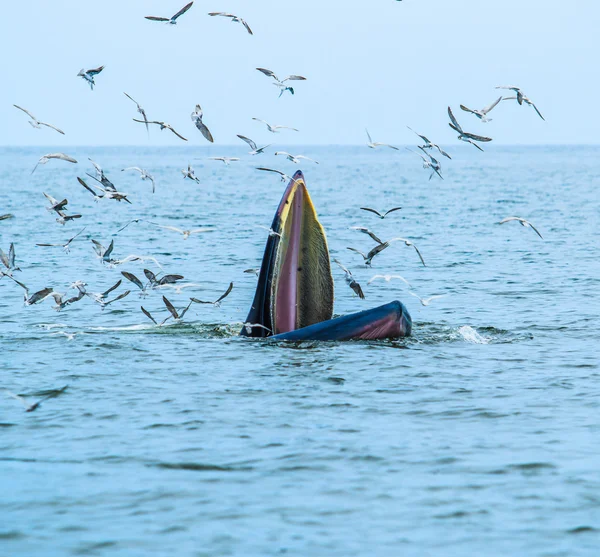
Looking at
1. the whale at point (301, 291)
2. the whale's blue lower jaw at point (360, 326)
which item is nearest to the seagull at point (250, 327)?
the whale at point (301, 291)

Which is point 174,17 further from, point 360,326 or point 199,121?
point 360,326

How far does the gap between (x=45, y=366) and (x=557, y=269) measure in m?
16.9

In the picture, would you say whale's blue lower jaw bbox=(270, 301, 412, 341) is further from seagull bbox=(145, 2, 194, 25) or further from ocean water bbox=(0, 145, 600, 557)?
seagull bbox=(145, 2, 194, 25)

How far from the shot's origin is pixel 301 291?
48.5ft

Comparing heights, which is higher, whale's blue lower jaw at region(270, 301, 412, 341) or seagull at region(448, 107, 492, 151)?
seagull at region(448, 107, 492, 151)

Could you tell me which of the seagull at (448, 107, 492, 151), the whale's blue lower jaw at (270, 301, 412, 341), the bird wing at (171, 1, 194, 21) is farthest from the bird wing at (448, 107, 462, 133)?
the bird wing at (171, 1, 194, 21)

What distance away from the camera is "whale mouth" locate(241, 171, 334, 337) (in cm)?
1423

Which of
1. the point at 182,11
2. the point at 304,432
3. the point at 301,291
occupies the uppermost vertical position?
the point at 182,11

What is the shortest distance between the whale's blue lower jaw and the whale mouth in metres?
0.26

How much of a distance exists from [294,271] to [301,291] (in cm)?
39

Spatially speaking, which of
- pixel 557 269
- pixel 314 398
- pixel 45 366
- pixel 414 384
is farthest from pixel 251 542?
pixel 557 269

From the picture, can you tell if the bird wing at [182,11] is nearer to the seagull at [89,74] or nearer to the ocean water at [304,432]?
the seagull at [89,74]

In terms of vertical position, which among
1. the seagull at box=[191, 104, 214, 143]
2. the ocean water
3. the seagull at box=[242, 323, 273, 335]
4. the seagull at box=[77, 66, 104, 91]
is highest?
the seagull at box=[77, 66, 104, 91]

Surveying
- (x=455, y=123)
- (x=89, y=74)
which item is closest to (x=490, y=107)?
(x=455, y=123)
